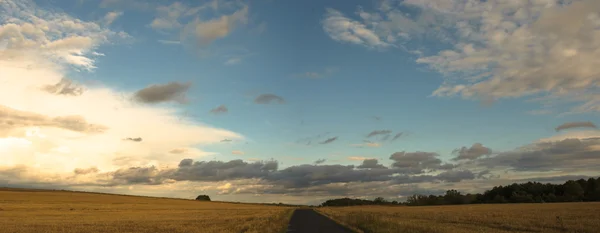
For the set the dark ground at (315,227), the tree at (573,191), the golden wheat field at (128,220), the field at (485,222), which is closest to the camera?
the field at (485,222)

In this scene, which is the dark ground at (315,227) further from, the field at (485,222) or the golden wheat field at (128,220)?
the field at (485,222)

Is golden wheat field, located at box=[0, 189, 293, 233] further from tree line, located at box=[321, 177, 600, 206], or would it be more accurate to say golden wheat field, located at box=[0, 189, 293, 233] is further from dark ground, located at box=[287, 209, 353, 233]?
tree line, located at box=[321, 177, 600, 206]

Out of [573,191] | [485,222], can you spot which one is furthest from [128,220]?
[573,191]

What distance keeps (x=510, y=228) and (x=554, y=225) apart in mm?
3918

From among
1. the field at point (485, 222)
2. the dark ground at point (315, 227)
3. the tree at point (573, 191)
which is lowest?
the dark ground at point (315, 227)

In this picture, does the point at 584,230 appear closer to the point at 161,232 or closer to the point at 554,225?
the point at 554,225

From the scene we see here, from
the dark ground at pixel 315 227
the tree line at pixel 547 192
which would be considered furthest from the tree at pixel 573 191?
the dark ground at pixel 315 227

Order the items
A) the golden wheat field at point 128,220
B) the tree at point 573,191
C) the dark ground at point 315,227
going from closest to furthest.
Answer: the dark ground at point 315,227
the golden wheat field at point 128,220
the tree at point 573,191

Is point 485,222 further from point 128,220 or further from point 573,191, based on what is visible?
point 573,191

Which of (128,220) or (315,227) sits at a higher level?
(315,227)

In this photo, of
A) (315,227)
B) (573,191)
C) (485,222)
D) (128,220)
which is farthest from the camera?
(573,191)

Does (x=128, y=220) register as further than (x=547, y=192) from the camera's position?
No

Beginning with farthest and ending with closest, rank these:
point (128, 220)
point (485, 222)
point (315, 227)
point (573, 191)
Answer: point (573, 191) → point (128, 220) → point (485, 222) → point (315, 227)

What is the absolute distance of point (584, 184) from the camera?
Answer: 6437 inches
